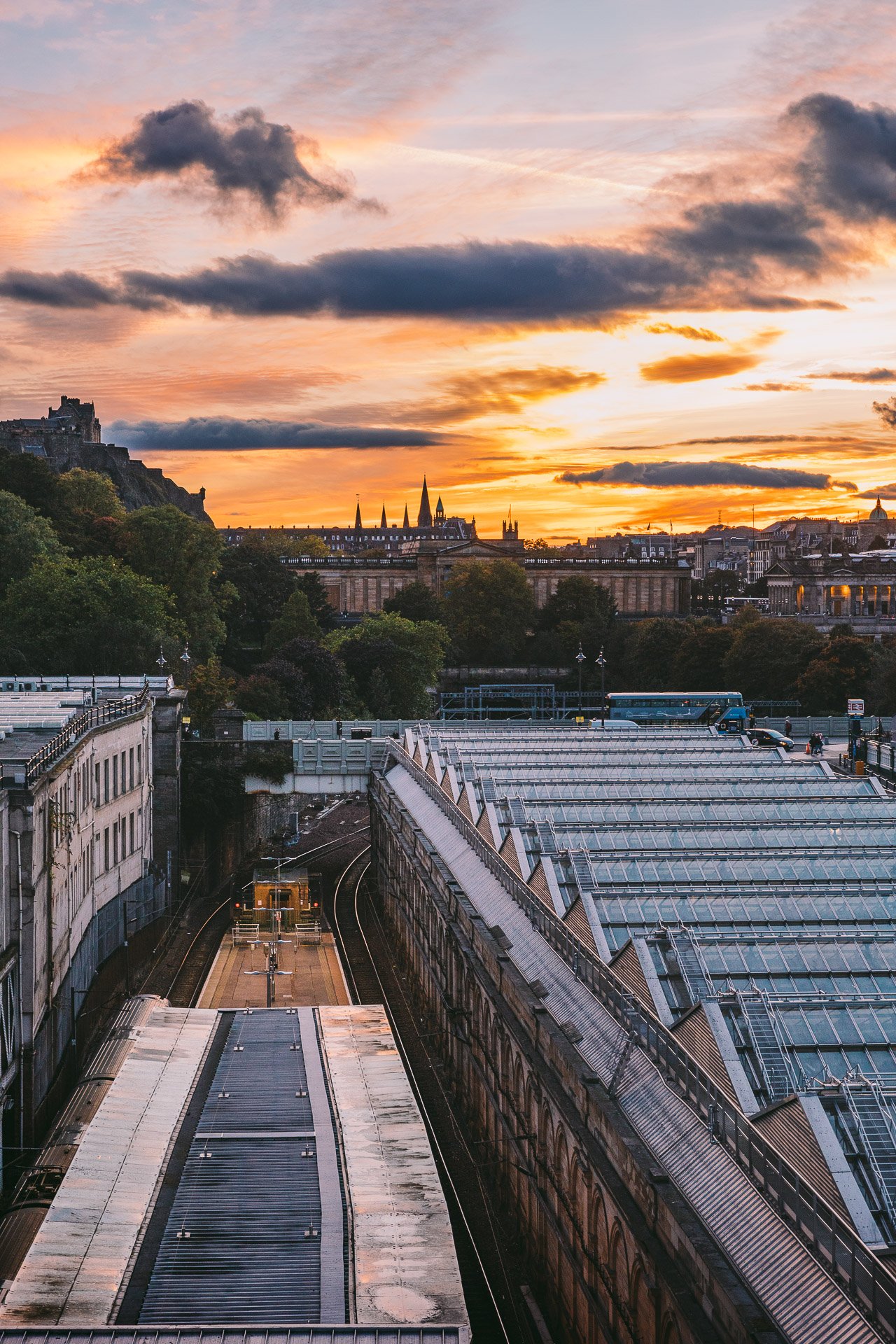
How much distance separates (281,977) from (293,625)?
234 feet

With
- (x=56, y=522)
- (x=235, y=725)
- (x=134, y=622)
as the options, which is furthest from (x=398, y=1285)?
(x=56, y=522)

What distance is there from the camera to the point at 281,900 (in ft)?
201

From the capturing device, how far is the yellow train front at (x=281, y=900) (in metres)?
57.5

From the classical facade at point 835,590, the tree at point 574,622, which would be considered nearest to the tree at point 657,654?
the tree at point 574,622

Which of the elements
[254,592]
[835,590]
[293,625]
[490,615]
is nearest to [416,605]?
[490,615]

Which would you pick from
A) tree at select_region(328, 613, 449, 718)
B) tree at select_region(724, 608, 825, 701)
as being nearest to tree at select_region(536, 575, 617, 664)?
tree at select_region(724, 608, 825, 701)

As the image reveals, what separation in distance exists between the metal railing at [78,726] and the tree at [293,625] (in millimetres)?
58474

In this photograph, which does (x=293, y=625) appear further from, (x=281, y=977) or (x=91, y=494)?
(x=281, y=977)

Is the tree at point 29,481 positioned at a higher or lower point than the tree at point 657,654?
higher

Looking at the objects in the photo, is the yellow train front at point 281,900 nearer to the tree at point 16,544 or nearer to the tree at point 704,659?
the tree at point 16,544

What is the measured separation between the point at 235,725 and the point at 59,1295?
5578 cm

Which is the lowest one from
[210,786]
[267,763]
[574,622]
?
[210,786]

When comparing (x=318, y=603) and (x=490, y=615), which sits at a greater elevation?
(x=318, y=603)

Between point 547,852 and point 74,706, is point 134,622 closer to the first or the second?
point 74,706
